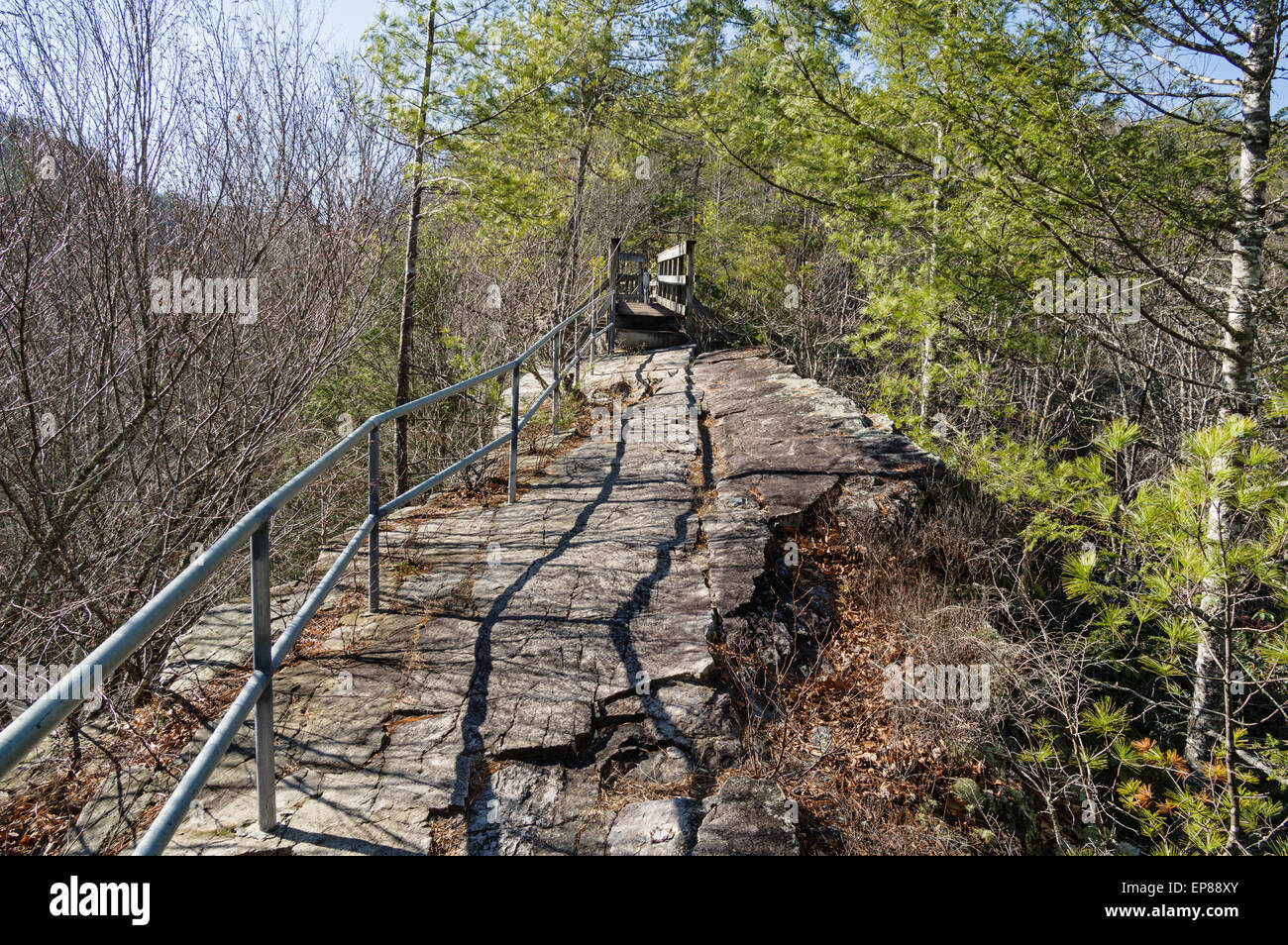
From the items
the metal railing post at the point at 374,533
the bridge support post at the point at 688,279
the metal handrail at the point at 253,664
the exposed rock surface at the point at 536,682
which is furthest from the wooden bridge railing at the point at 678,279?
the metal handrail at the point at 253,664

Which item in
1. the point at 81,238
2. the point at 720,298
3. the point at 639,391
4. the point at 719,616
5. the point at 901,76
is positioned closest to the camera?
the point at 719,616

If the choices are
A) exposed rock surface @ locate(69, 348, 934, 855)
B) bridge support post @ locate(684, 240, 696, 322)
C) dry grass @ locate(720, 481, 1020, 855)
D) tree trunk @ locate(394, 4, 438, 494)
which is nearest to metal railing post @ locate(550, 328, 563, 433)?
exposed rock surface @ locate(69, 348, 934, 855)

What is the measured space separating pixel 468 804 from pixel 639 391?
823 centimetres

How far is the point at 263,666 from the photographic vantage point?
2.40 meters

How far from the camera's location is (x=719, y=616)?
169 inches

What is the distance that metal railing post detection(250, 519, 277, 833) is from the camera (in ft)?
7.80

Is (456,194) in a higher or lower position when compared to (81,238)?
higher

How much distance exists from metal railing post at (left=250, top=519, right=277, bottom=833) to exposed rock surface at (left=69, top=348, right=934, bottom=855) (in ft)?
0.38

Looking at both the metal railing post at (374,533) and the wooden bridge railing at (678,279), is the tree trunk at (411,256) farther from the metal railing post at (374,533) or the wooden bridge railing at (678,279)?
the wooden bridge railing at (678,279)

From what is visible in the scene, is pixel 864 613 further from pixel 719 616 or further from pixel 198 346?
pixel 198 346

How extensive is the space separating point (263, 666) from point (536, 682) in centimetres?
136

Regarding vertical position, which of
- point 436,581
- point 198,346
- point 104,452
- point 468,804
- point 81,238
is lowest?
point 468,804

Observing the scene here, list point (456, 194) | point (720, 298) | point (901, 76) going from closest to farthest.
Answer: point (901, 76) < point (456, 194) < point (720, 298)
